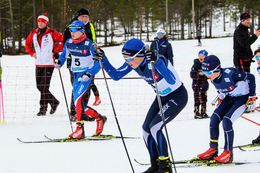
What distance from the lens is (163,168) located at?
4.86 metres

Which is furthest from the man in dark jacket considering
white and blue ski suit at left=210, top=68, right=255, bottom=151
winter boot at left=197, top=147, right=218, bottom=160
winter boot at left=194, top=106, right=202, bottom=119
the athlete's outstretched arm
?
the athlete's outstretched arm

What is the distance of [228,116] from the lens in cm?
567

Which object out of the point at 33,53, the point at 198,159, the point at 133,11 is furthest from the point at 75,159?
the point at 133,11

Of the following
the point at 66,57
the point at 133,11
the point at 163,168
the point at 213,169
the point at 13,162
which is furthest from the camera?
the point at 133,11

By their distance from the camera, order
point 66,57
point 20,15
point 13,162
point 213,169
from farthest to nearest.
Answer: point 20,15 < point 66,57 < point 13,162 < point 213,169

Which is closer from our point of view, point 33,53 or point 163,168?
point 163,168

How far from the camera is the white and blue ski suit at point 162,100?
4.91 m

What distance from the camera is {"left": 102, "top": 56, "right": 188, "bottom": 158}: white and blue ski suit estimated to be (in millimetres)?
4910

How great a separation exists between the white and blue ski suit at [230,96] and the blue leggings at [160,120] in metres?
0.79

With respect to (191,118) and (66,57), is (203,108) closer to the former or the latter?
(191,118)

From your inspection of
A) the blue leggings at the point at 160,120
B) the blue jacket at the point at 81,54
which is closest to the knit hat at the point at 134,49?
the blue leggings at the point at 160,120

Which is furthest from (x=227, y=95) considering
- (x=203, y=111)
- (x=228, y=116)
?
(x=203, y=111)

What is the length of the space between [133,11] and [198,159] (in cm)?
5502

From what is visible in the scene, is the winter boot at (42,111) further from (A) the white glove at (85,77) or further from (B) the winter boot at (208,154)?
(B) the winter boot at (208,154)
